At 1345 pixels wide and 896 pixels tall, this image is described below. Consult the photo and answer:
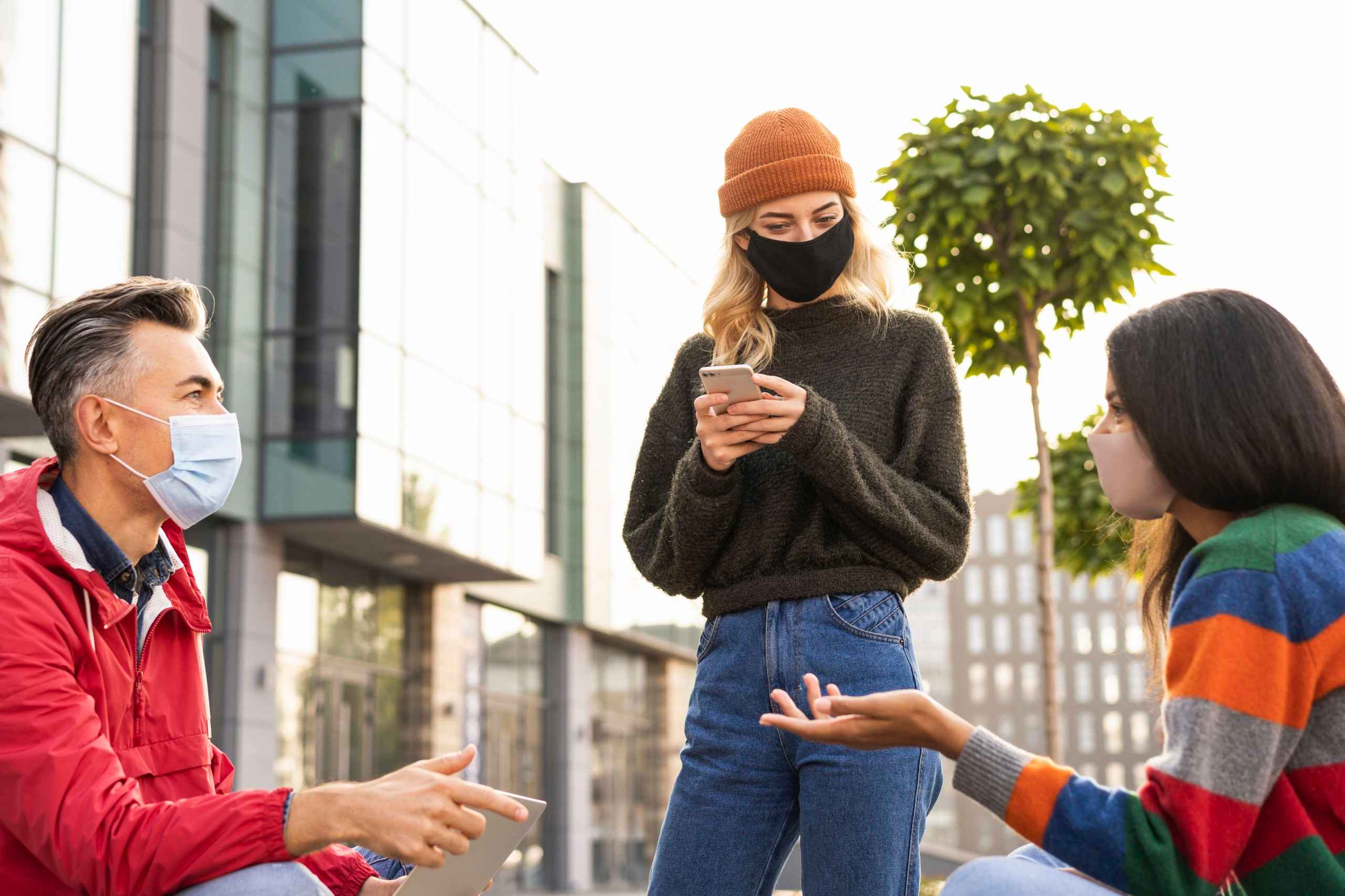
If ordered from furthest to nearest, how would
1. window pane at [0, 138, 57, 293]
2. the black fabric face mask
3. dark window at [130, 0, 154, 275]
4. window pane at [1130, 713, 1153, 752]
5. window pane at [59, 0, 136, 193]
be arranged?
window pane at [1130, 713, 1153, 752] → dark window at [130, 0, 154, 275] → window pane at [59, 0, 136, 193] → window pane at [0, 138, 57, 293] → the black fabric face mask

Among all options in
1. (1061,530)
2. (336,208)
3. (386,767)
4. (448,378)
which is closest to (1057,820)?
(1061,530)

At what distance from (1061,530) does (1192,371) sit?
366 inches

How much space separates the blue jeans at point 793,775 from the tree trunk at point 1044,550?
5600 millimetres

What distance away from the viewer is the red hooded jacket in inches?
94.7

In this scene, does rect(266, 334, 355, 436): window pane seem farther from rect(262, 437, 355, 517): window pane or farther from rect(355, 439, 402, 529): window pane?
rect(355, 439, 402, 529): window pane

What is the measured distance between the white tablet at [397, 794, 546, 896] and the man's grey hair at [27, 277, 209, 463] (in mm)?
1205

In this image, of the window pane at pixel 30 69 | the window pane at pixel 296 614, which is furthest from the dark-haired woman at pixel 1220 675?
the window pane at pixel 296 614

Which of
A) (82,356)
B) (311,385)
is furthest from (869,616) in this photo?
(311,385)

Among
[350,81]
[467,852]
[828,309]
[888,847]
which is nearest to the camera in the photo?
[467,852]

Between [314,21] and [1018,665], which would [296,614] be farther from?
[1018,665]

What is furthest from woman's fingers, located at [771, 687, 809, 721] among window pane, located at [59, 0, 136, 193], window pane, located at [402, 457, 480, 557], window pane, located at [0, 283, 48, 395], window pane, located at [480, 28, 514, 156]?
window pane, located at [480, 28, 514, 156]

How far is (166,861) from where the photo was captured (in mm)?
2377

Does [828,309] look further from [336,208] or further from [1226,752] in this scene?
[336,208]

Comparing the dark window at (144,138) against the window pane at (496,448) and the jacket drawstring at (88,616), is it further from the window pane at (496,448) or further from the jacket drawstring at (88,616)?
the jacket drawstring at (88,616)
